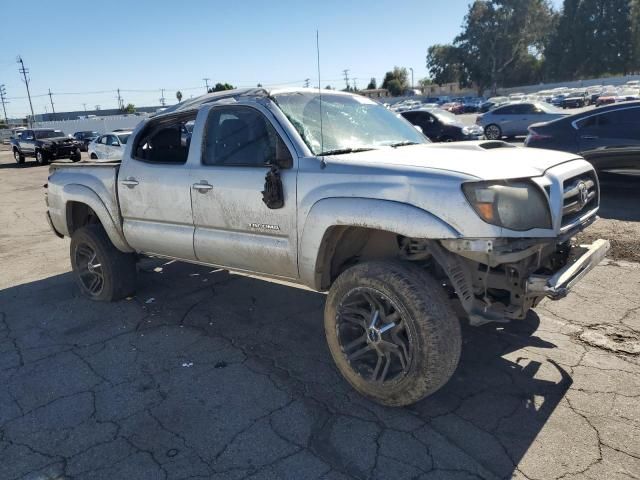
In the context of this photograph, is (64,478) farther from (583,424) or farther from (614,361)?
(614,361)

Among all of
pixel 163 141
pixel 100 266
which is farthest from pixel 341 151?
pixel 100 266

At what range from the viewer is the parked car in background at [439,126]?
15664mm

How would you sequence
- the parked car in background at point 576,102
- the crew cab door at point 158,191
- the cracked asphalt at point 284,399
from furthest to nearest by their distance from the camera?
the parked car in background at point 576,102, the crew cab door at point 158,191, the cracked asphalt at point 284,399

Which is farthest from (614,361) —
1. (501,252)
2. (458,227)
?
(458,227)

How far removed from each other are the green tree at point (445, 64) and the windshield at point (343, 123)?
92065mm

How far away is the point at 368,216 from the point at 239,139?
1436 mm

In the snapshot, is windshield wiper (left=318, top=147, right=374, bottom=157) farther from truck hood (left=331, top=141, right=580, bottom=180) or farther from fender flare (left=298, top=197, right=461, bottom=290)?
fender flare (left=298, top=197, right=461, bottom=290)

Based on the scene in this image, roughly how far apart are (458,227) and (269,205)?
1379 mm

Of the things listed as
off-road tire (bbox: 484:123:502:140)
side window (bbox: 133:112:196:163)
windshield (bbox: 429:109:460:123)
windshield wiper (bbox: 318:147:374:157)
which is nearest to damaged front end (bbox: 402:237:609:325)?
windshield wiper (bbox: 318:147:374:157)

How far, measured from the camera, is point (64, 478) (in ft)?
8.75

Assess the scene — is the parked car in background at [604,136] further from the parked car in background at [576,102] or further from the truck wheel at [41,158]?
the parked car in background at [576,102]

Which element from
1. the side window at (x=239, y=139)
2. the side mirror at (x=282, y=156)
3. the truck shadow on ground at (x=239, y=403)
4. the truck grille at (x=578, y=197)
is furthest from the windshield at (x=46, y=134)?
the truck grille at (x=578, y=197)

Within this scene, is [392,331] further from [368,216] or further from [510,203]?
[510,203]

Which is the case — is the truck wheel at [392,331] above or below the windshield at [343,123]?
below
